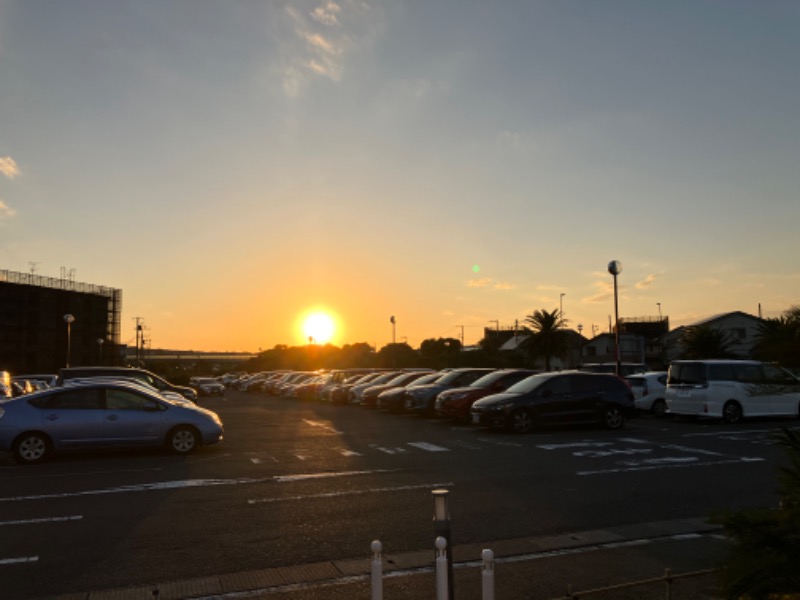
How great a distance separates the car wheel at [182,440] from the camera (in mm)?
13953

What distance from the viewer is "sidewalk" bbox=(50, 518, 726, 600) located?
18.8 ft

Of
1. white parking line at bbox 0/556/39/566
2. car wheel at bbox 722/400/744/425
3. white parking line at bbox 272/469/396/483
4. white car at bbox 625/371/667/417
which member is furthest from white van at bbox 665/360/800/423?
white parking line at bbox 0/556/39/566

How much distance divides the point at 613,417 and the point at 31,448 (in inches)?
538

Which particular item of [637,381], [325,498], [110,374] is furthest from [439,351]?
[325,498]

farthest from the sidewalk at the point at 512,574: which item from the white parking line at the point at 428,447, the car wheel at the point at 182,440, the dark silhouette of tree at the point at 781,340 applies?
the car wheel at the point at 182,440

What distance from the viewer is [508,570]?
6.34 meters

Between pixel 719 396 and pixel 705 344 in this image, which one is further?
pixel 705 344

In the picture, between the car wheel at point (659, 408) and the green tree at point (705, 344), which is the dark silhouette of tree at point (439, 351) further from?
the car wheel at point (659, 408)

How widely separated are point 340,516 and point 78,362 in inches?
3111

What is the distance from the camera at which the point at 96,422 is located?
13.4 meters

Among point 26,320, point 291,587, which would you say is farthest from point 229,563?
point 26,320

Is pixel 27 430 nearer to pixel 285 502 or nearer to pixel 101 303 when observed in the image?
pixel 285 502

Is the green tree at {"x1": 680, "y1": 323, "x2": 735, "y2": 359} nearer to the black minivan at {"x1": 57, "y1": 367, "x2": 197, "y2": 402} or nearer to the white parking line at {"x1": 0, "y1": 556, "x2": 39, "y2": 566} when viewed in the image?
the black minivan at {"x1": 57, "y1": 367, "x2": 197, "y2": 402}

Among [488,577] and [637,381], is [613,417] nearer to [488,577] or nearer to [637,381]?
[637,381]
